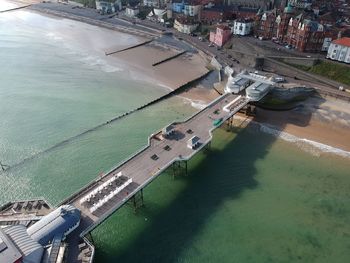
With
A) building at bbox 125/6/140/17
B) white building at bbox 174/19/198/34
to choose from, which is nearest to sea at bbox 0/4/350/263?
white building at bbox 174/19/198/34

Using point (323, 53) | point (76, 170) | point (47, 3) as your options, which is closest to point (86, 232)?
point (76, 170)

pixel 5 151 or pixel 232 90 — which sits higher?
pixel 232 90

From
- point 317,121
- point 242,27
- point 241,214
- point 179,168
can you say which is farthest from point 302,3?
point 241,214

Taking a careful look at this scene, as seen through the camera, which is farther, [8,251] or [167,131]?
[167,131]

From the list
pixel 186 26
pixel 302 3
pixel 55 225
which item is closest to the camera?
pixel 55 225

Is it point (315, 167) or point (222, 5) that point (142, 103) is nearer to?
point (315, 167)

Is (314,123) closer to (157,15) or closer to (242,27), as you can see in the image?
(242,27)

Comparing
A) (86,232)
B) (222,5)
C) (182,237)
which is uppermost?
(222,5)

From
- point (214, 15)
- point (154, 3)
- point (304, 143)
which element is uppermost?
point (214, 15)
